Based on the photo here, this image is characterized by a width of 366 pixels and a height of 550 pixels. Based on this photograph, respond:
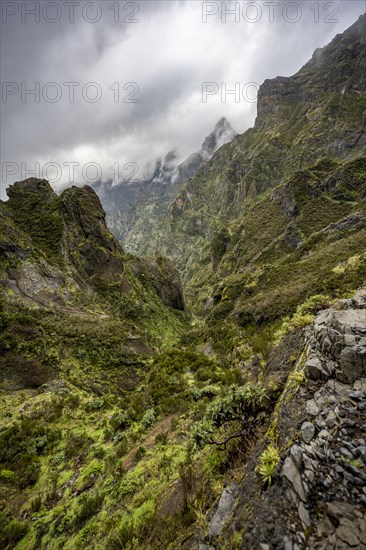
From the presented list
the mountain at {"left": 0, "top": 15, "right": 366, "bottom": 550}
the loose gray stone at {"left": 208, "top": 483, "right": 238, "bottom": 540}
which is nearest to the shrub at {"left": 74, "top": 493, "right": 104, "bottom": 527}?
the mountain at {"left": 0, "top": 15, "right": 366, "bottom": 550}

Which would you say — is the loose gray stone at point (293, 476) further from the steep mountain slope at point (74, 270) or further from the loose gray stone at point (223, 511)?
the steep mountain slope at point (74, 270)

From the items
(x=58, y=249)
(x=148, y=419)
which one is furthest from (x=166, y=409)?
(x=58, y=249)

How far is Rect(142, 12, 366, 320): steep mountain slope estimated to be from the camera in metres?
70.6

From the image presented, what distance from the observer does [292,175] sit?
83625 mm

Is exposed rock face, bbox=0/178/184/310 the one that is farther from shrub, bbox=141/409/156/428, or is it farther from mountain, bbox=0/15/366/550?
shrub, bbox=141/409/156/428

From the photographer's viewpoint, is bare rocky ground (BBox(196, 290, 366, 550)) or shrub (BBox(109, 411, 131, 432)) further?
shrub (BBox(109, 411, 131, 432))

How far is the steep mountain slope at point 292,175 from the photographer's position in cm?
7056

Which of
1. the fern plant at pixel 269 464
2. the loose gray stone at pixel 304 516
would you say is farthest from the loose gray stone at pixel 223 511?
the loose gray stone at pixel 304 516

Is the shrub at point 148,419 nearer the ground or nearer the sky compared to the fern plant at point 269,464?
nearer the ground

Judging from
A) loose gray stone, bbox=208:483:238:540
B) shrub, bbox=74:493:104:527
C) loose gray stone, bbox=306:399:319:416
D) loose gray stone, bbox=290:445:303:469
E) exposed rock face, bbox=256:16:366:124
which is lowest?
shrub, bbox=74:493:104:527

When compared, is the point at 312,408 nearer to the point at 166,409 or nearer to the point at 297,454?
the point at 297,454

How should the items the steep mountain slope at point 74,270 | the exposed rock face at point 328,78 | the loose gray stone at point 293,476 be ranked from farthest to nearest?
the exposed rock face at point 328,78 → the steep mountain slope at point 74,270 → the loose gray stone at point 293,476

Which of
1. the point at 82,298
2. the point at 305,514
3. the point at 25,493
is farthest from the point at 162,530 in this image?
the point at 82,298

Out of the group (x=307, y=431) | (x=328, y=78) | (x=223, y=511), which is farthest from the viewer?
(x=328, y=78)
